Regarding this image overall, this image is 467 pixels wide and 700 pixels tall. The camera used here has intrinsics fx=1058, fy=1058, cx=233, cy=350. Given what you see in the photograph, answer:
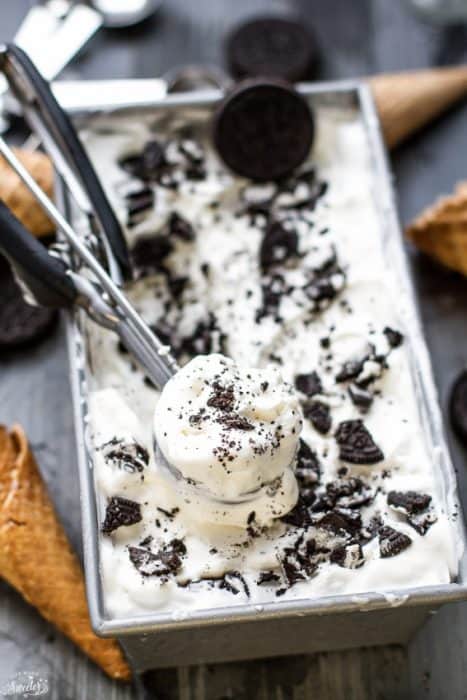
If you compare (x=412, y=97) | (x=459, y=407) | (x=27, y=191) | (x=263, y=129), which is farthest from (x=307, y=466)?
(x=412, y=97)

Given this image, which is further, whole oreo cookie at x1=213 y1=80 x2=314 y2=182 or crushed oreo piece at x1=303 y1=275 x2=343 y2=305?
whole oreo cookie at x1=213 y1=80 x2=314 y2=182

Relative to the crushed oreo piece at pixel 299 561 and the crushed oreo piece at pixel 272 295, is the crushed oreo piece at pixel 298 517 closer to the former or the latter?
the crushed oreo piece at pixel 299 561

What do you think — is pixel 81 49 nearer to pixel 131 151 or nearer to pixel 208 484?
pixel 131 151

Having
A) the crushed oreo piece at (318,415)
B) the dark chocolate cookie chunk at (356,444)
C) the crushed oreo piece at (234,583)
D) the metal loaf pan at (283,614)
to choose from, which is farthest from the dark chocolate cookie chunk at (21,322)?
the crushed oreo piece at (234,583)

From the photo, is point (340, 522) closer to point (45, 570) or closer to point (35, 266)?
point (45, 570)

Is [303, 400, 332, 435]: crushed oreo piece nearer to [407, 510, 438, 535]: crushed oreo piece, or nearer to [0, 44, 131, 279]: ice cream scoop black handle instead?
[407, 510, 438, 535]: crushed oreo piece

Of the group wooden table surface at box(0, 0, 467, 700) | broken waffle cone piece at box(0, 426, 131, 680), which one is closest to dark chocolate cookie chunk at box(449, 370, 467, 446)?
wooden table surface at box(0, 0, 467, 700)
